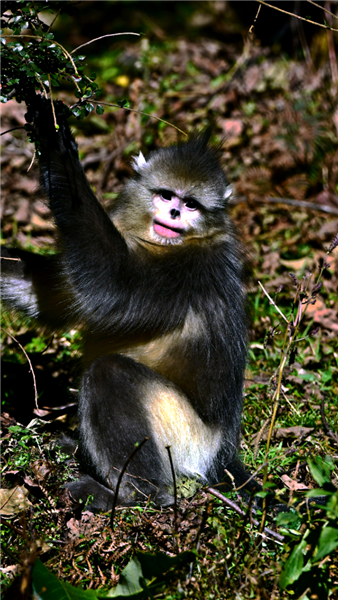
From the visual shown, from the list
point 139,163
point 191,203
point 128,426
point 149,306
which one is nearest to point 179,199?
point 191,203

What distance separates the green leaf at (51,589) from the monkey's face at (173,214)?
8.26ft

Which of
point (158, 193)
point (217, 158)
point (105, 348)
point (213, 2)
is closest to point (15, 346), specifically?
point (105, 348)

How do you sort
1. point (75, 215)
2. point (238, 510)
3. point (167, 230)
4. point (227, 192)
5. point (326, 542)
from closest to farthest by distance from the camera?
point (326, 542) < point (238, 510) < point (75, 215) < point (167, 230) < point (227, 192)

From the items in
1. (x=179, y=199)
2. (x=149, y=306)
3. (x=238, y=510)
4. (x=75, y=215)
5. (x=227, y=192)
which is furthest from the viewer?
(x=227, y=192)

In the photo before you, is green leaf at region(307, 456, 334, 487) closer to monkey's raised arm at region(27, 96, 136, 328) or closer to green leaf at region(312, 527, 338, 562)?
green leaf at region(312, 527, 338, 562)

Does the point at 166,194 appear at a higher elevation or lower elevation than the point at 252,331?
higher

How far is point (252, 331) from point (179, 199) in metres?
1.60

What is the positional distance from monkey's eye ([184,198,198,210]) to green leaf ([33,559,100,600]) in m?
2.82

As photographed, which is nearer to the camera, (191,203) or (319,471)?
(319,471)

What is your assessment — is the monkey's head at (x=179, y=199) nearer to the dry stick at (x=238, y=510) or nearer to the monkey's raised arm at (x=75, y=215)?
the monkey's raised arm at (x=75, y=215)

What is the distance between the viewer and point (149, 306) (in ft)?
12.7

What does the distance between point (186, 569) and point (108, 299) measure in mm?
1656

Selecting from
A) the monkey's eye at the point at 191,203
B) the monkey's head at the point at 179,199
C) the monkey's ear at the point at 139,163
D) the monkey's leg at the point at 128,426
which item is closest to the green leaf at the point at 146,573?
the monkey's leg at the point at 128,426

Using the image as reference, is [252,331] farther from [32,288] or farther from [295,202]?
[295,202]
